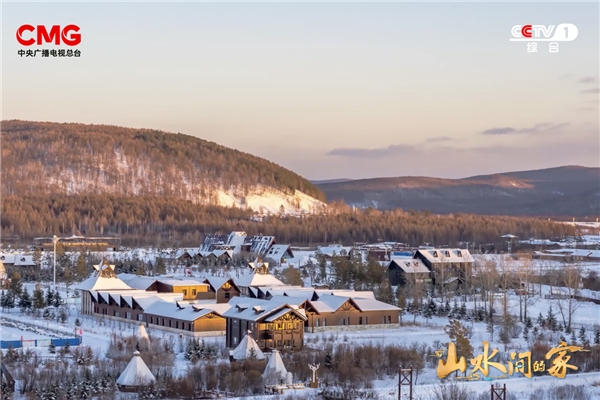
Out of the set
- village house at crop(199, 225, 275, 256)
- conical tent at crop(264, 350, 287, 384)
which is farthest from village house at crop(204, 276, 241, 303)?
village house at crop(199, 225, 275, 256)

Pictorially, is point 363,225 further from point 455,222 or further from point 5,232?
point 5,232

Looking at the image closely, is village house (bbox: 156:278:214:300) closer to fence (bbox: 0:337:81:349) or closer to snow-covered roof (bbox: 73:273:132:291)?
snow-covered roof (bbox: 73:273:132:291)

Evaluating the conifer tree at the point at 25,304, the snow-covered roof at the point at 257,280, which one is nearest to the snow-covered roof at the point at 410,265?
the snow-covered roof at the point at 257,280

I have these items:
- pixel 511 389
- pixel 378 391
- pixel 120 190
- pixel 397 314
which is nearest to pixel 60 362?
pixel 378 391

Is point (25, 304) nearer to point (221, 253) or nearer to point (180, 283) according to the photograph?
point (180, 283)

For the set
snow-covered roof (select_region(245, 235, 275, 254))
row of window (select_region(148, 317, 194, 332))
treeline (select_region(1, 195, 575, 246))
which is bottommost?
row of window (select_region(148, 317, 194, 332))

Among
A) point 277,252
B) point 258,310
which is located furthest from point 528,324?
point 277,252
